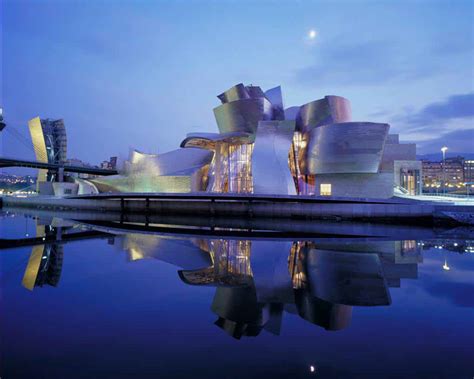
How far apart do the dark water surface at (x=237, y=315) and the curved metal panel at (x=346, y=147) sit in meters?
15.2

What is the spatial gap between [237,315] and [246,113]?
23.1m

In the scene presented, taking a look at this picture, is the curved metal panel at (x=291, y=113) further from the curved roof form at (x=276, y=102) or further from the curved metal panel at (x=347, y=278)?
the curved metal panel at (x=347, y=278)

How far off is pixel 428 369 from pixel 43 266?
9075mm

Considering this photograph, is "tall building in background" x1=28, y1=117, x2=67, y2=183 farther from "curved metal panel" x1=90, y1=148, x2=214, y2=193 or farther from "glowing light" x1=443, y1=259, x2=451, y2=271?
"glowing light" x1=443, y1=259, x2=451, y2=271

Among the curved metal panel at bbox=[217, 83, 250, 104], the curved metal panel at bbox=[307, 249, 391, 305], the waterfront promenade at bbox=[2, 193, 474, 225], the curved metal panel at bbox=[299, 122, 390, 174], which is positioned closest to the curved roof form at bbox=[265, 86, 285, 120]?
the curved metal panel at bbox=[217, 83, 250, 104]

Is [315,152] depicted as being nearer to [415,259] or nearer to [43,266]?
[415,259]

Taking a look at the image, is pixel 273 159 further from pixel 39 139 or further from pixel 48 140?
pixel 39 139

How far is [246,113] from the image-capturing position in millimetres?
27734

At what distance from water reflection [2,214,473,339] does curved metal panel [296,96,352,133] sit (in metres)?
15.1

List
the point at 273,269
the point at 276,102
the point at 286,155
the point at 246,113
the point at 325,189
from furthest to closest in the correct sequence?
the point at 276,102 → the point at 325,189 → the point at 246,113 → the point at 286,155 → the point at 273,269

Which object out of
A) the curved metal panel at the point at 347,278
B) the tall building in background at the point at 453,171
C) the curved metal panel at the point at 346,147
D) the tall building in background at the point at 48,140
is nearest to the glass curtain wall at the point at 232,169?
the curved metal panel at the point at 346,147

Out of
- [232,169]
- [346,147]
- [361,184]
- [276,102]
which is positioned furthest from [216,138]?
[361,184]

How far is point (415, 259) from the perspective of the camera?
35.8 ft

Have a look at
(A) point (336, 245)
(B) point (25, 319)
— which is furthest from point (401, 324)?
(A) point (336, 245)
